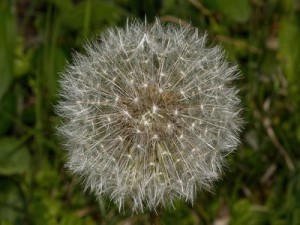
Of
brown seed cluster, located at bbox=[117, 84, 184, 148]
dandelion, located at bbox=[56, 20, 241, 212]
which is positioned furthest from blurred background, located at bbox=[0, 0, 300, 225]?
brown seed cluster, located at bbox=[117, 84, 184, 148]

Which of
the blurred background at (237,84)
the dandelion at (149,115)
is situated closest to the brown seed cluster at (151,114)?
the dandelion at (149,115)

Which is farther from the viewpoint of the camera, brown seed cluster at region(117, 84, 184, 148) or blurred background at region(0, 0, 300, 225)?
blurred background at region(0, 0, 300, 225)

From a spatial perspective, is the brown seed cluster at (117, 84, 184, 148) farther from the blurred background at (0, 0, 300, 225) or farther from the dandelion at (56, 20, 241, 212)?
the blurred background at (0, 0, 300, 225)

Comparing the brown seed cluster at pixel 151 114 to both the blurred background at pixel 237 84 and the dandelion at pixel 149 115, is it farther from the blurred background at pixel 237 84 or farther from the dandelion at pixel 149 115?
the blurred background at pixel 237 84

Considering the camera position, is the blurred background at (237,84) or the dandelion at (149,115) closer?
the dandelion at (149,115)

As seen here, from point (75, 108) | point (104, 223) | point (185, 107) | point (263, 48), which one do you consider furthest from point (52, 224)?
point (263, 48)
